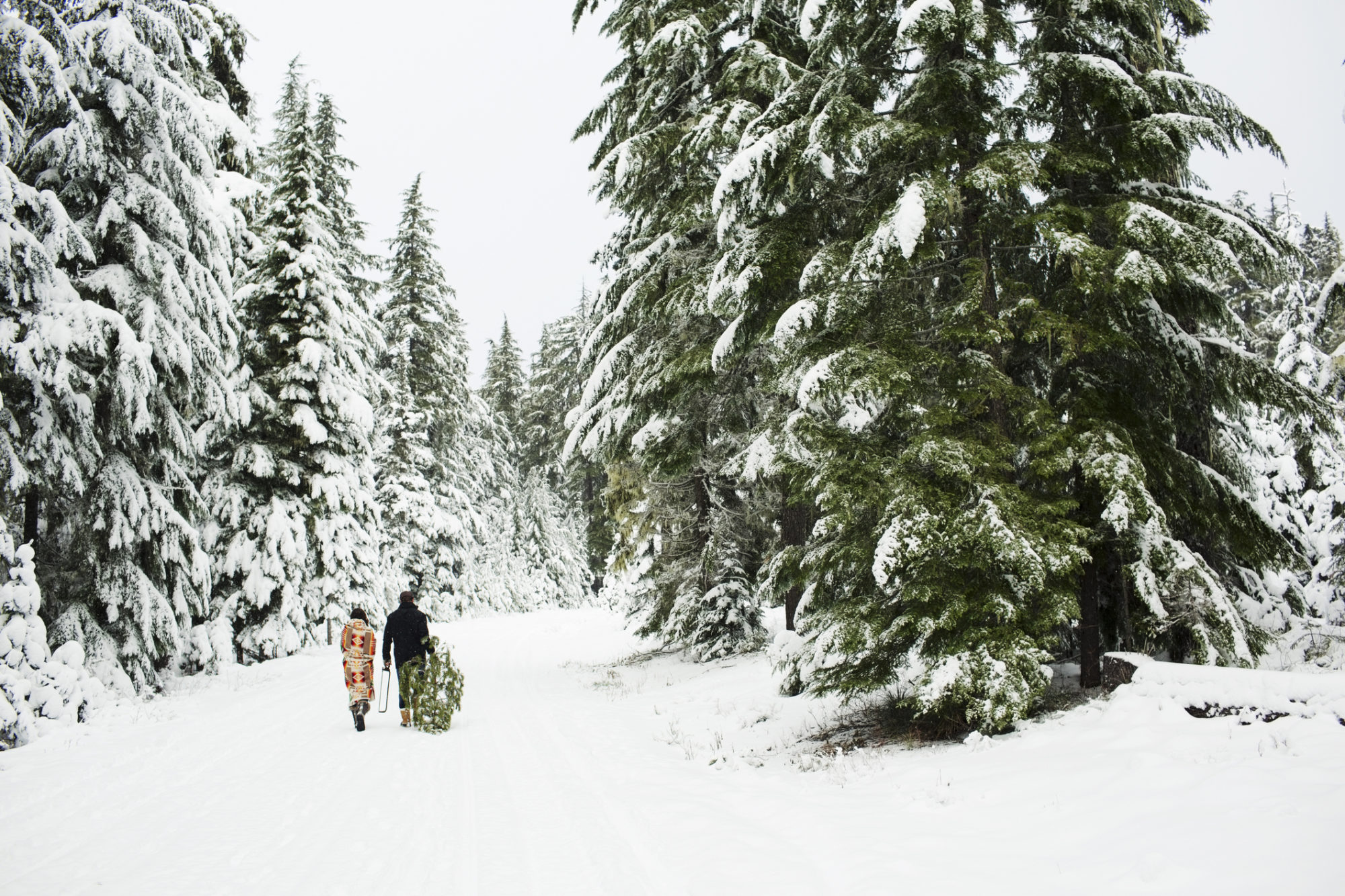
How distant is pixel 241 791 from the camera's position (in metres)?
7.09

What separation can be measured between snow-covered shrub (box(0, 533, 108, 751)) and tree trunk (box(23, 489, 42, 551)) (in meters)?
1.35

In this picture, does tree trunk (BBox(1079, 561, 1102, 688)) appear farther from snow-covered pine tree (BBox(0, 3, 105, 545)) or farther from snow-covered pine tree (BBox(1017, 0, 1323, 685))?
snow-covered pine tree (BBox(0, 3, 105, 545))

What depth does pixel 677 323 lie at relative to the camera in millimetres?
13477

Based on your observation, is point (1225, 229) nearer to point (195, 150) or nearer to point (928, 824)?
point (928, 824)

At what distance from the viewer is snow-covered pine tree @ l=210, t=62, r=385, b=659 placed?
54.9 ft

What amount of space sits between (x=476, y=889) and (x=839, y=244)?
7139mm

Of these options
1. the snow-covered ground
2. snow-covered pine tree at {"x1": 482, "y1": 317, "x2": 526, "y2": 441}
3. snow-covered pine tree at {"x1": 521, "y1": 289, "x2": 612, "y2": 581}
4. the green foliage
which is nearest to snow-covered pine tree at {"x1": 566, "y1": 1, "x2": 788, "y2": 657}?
the green foliage

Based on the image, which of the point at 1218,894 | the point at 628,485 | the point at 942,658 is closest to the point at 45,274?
the point at 628,485

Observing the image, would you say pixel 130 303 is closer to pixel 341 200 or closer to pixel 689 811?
pixel 689 811

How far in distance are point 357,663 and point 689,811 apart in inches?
232

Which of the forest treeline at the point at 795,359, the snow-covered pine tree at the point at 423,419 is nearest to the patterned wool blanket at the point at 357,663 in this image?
the forest treeline at the point at 795,359

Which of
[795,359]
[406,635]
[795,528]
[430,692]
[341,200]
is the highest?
[341,200]

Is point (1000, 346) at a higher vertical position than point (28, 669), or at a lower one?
higher

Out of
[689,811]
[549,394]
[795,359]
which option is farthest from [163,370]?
[549,394]
